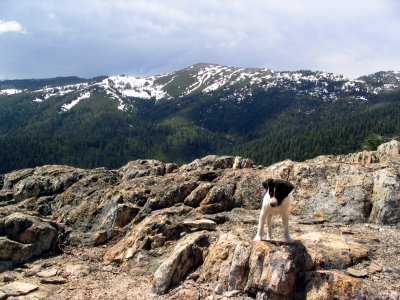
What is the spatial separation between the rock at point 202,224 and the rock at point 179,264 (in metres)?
1.46

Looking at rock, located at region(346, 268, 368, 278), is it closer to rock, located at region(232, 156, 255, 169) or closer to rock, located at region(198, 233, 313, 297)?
rock, located at region(198, 233, 313, 297)

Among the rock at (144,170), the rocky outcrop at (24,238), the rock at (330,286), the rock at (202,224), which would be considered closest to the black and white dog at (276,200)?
the rock at (330,286)

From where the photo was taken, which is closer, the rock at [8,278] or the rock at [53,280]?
the rock at [53,280]

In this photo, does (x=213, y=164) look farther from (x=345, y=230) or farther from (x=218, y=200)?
(x=345, y=230)

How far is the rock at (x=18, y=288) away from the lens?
16203mm

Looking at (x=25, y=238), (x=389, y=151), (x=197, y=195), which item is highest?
(x=389, y=151)

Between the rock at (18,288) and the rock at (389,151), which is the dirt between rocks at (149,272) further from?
the rock at (389,151)

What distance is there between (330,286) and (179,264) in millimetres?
6040

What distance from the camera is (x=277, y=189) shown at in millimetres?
14062

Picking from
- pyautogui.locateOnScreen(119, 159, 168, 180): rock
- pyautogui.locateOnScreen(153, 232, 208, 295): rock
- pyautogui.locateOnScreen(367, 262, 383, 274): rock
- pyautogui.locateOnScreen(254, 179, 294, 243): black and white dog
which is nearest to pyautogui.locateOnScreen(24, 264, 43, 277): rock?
pyautogui.locateOnScreen(153, 232, 208, 295): rock

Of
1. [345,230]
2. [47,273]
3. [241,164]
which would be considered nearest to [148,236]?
[47,273]

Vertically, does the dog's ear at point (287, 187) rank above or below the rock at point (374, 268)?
above

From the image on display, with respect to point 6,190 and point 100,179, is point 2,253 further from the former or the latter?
point 6,190

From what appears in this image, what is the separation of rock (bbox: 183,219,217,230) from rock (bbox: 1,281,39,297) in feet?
24.0
